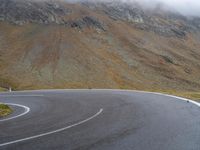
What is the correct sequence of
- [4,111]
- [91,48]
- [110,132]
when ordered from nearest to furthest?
1. [110,132]
2. [4,111]
3. [91,48]

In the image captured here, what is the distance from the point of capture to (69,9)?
132 m

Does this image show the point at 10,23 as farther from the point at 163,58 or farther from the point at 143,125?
the point at 143,125

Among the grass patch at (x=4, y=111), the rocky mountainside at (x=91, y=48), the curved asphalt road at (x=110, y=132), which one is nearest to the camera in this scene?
the curved asphalt road at (x=110, y=132)

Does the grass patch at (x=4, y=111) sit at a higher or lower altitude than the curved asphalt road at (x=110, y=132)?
lower

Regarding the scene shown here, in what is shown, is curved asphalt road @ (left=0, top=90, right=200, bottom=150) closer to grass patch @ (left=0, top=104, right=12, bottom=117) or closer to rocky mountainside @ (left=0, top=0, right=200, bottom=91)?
grass patch @ (left=0, top=104, right=12, bottom=117)

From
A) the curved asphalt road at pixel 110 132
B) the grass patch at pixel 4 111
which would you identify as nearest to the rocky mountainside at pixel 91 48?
the grass patch at pixel 4 111

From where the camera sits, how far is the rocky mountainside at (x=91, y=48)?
8519 centimetres

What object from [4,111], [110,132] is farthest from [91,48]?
[110,132]

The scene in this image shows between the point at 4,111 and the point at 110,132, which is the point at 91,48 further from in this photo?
the point at 110,132

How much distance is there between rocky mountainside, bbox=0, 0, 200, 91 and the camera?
279 ft

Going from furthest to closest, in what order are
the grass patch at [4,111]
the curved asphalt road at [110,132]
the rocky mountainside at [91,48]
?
the rocky mountainside at [91,48] → the grass patch at [4,111] → the curved asphalt road at [110,132]

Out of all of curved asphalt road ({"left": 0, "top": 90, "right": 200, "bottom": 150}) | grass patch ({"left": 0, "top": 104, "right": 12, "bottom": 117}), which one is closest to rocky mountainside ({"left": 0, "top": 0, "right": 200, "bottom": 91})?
grass patch ({"left": 0, "top": 104, "right": 12, "bottom": 117})

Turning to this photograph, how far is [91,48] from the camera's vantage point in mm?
103688

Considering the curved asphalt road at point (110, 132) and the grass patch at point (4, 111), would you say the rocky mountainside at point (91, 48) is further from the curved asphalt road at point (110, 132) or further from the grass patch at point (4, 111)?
the curved asphalt road at point (110, 132)
